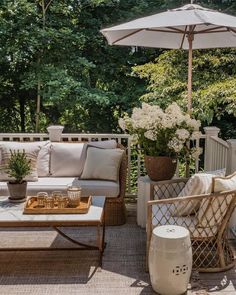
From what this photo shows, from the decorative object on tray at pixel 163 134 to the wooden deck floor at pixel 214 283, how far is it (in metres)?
1.11

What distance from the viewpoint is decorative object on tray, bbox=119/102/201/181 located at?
3781 millimetres

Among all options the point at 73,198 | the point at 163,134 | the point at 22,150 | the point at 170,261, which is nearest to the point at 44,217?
the point at 73,198

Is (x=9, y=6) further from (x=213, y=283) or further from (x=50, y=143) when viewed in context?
(x=213, y=283)

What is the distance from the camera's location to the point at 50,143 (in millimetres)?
4992

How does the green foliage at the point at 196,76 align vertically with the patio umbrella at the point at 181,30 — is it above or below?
below

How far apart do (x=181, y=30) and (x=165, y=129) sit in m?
1.27

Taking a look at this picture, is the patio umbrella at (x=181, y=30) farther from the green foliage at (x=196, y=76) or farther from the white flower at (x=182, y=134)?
the green foliage at (x=196, y=76)

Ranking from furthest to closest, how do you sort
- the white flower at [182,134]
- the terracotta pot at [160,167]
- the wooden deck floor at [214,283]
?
the terracotta pot at [160,167] < the white flower at [182,134] < the wooden deck floor at [214,283]

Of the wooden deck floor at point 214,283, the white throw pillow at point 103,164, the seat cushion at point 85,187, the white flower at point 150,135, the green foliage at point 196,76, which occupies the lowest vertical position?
the wooden deck floor at point 214,283

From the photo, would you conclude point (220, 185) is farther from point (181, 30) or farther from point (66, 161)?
point (66, 161)

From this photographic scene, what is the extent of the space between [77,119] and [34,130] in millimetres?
996

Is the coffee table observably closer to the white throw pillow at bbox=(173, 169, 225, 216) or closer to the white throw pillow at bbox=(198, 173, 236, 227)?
the white throw pillow at bbox=(173, 169, 225, 216)

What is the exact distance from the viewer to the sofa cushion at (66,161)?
481 cm

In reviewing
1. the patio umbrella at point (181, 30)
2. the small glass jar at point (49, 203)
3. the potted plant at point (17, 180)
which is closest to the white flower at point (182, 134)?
the patio umbrella at point (181, 30)
